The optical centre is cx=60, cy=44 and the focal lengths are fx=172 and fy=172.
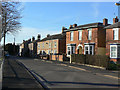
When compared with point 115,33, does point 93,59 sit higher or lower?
lower

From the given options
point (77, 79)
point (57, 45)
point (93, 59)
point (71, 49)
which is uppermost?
point (57, 45)

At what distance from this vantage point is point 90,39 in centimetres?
3472

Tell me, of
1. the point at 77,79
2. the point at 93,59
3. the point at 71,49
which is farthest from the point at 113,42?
the point at 77,79

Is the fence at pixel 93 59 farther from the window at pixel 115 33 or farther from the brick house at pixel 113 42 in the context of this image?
the window at pixel 115 33

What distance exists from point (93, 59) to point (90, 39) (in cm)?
1107

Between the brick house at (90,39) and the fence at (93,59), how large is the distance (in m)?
5.94

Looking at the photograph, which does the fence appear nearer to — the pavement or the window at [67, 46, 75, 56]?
the window at [67, 46, 75, 56]

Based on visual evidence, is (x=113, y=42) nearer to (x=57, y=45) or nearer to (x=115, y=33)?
(x=115, y=33)

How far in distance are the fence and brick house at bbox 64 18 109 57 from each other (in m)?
5.94

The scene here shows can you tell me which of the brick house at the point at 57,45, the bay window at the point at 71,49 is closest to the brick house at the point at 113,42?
the bay window at the point at 71,49

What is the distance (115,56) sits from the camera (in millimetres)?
29266

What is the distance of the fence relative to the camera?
68.4 ft

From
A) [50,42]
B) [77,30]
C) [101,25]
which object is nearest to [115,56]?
[101,25]

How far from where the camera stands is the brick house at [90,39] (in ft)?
110
